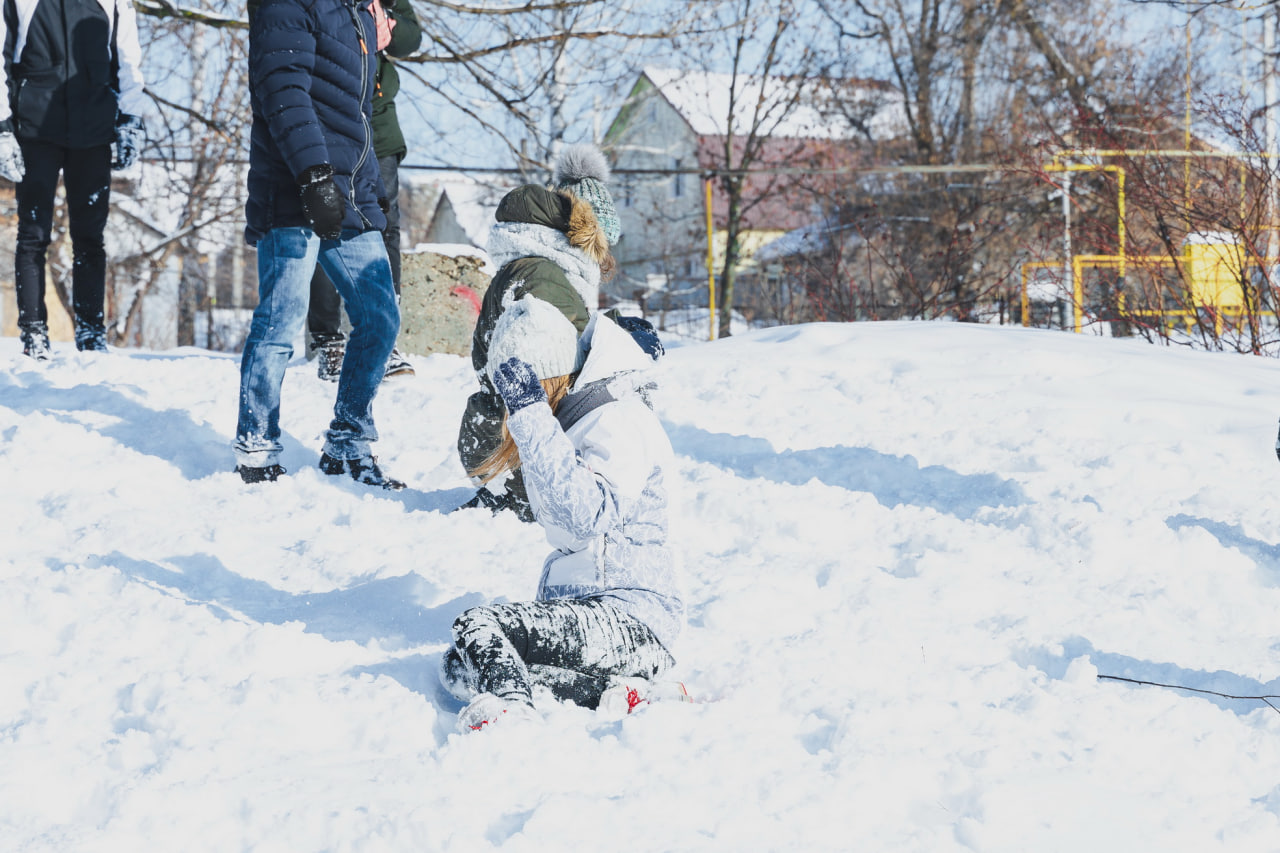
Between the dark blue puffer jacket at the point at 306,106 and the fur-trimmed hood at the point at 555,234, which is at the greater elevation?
the dark blue puffer jacket at the point at 306,106

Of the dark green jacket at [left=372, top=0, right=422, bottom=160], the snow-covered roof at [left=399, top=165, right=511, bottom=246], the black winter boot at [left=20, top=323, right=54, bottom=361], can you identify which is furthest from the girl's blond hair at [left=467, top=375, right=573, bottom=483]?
the snow-covered roof at [left=399, top=165, right=511, bottom=246]

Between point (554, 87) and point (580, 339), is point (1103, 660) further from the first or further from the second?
point (554, 87)

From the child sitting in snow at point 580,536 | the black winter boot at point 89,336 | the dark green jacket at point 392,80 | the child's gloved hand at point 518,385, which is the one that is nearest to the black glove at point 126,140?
the black winter boot at point 89,336

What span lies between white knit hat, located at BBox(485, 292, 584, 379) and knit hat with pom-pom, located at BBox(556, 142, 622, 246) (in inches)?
43.0

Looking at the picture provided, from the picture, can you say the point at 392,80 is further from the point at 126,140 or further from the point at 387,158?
the point at 126,140

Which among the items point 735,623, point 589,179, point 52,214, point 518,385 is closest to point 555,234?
point 589,179

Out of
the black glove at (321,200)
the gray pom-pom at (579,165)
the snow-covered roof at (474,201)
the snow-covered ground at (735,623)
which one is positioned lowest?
the snow-covered ground at (735,623)

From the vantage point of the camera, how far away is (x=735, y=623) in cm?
295

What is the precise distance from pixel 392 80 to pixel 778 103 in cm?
1270

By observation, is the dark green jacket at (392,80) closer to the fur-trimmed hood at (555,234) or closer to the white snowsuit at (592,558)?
the fur-trimmed hood at (555,234)

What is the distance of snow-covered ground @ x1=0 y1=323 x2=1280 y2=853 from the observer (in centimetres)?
186

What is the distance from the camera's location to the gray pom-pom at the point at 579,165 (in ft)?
11.7

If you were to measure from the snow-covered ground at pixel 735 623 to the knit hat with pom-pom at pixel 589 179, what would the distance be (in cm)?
103

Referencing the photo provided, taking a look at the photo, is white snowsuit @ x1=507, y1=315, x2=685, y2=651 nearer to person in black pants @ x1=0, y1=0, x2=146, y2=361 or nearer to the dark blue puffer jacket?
the dark blue puffer jacket
